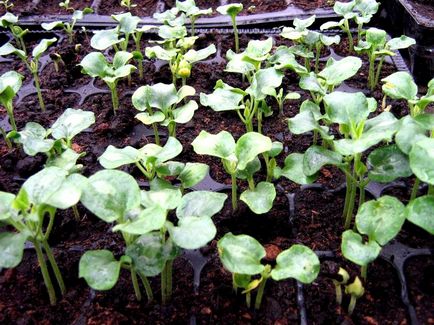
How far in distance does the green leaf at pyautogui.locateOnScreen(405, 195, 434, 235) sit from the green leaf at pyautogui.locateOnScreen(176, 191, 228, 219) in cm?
33

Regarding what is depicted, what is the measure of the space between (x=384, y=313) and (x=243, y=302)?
0.87 feet

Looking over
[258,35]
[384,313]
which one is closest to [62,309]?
[384,313]

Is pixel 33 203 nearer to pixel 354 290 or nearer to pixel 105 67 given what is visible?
pixel 354 290

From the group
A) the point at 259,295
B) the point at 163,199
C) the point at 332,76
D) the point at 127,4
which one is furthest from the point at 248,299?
the point at 127,4

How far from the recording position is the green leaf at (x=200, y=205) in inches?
36.5

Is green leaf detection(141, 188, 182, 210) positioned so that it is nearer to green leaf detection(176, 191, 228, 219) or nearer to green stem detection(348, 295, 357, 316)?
green leaf detection(176, 191, 228, 219)

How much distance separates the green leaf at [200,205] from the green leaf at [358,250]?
0.77 ft

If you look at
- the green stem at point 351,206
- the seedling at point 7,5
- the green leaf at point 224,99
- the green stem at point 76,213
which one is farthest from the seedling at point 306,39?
the seedling at point 7,5

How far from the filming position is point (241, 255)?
0.85 m

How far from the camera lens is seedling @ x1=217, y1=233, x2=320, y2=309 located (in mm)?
831

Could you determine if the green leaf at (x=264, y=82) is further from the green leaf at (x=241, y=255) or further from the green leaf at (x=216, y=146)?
the green leaf at (x=241, y=255)

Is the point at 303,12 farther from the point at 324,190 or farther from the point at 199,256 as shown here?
the point at 199,256

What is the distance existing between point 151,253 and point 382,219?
0.41m

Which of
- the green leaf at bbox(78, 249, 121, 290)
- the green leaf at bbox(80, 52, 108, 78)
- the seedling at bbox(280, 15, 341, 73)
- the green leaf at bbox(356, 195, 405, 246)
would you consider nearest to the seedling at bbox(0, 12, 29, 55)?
the green leaf at bbox(80, 52, 108, 78)
